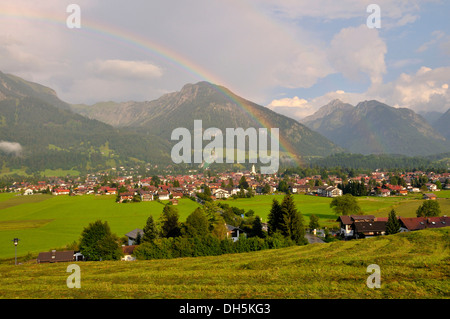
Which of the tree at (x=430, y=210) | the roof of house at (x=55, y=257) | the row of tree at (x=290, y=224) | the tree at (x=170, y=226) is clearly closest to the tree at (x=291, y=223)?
the row of tree at (x=290, y=224)

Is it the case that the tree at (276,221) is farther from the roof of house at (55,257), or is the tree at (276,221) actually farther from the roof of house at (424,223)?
the roof of house at (55,257)

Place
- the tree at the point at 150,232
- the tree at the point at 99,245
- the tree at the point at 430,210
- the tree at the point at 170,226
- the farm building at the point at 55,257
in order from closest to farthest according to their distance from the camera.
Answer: the farm building at the point at 55,257, the tree at the point at 99,245, the tree at the point at 150,232, the tree at the point at 170,226, the tree at the point at 430,210

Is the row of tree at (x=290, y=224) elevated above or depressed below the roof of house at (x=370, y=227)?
above

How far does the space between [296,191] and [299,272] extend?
11265 cm

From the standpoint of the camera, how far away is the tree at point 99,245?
3253cm

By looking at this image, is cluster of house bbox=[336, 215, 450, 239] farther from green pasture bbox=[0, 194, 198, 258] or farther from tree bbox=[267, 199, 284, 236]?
green pasture bbox=[0, 194, 198, 258]

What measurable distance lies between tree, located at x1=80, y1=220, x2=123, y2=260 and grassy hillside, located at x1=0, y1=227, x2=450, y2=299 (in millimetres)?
9554

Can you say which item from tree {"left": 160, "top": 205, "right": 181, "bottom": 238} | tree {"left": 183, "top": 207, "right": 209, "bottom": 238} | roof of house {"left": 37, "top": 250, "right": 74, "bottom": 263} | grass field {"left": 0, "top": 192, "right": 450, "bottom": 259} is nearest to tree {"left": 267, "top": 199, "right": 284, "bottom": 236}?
tree {"left": 183, "top": 207, "right": 209, "bottom": 238}

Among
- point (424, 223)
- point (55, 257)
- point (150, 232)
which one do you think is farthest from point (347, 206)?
point (55, 257)

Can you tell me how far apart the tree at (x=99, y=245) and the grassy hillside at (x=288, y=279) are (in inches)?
376

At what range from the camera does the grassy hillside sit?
13.0 m

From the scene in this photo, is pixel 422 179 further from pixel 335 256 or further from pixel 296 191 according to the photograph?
pixel 335 256

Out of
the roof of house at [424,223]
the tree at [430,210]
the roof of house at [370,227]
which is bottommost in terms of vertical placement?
the roof of house at [370,227]
